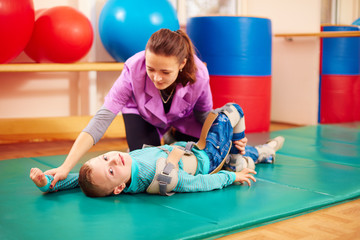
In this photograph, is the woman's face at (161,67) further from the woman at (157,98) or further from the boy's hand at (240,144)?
the boy's hand at (240,144)

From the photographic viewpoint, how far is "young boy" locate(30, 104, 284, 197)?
174cm

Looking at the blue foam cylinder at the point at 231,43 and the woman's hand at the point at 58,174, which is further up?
the blue foam cylinder at the point at 231,43

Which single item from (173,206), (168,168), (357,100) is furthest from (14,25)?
(357,100)

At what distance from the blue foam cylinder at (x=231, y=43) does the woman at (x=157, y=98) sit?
3.74ft

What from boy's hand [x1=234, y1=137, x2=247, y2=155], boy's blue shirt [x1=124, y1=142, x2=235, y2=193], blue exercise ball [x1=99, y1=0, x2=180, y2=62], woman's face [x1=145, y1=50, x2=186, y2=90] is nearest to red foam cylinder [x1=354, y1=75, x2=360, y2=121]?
blue exercise ball [x1=99, y1=0, x2=180, y2=62]

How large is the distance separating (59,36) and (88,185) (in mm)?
1586

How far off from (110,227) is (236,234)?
0.42 m

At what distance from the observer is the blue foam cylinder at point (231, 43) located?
3.58 metres

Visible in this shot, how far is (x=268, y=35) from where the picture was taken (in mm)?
3777

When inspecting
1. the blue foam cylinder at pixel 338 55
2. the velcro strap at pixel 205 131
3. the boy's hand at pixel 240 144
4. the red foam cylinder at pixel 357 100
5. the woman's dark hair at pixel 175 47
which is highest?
the woman's dark hair at pixel 175 47

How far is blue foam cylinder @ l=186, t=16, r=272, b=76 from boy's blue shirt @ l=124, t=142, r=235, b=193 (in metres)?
1.72

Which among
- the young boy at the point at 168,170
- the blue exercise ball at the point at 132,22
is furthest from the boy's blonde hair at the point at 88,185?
the blue exercise ball at the point at 132,22

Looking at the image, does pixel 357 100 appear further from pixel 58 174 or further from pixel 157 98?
pixel 58 174

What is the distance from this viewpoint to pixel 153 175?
187cm
